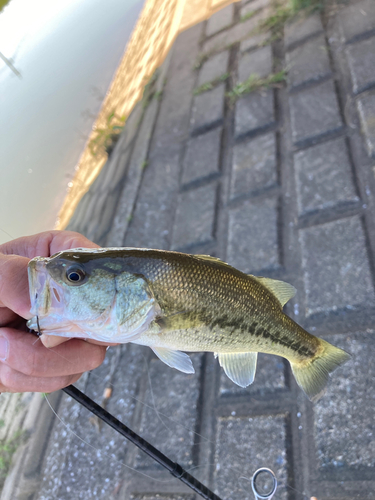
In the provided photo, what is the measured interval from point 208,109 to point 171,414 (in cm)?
318

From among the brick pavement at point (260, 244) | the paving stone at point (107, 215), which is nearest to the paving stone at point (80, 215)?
the brick pavement at point (260, 244)

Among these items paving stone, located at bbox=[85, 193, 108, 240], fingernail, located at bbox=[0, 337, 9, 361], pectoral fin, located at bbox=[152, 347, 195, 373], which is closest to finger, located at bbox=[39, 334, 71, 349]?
fingernail, located at bbox=[0, 337, 9, 361]

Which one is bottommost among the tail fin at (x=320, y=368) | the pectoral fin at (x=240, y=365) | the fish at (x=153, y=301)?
the tail fin at (x=320, y=368)

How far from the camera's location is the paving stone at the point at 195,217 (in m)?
3.04

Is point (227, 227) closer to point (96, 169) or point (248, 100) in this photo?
point (248, 100)

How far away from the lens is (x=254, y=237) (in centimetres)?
280

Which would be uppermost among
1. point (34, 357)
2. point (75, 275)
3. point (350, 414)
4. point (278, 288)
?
point (75, 275)

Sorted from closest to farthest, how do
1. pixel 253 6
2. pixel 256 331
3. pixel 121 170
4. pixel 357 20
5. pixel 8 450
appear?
pixel 256 331 → pixel 8 450 → pixel 357 20 → pixel 121 170 → pixel 253 6

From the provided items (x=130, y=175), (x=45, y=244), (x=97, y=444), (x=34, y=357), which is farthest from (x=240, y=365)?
(x=130, y=175)

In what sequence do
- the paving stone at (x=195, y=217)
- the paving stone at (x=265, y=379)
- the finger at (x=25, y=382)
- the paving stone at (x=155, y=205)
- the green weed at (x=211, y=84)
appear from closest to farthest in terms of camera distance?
1. the finger at (x=25, y=382)
2. the paving stone at (x=265, y=379)
3. the paving stone at (x=195, y=217)
4. the paving stone at (x=155, y=205)
5. the green weed at (x=211, y=84)

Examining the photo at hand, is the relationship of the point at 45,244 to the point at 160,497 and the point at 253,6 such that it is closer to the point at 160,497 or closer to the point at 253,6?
the point at 160,497

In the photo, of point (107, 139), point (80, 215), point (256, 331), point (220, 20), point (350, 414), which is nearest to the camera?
point (256, 331)

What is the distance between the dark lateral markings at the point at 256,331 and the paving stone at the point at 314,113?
215 cm

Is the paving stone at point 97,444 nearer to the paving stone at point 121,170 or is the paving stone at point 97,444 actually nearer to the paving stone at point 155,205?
the paving stone at point 155,205
